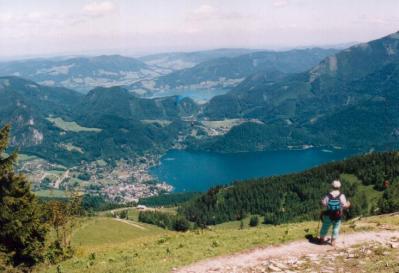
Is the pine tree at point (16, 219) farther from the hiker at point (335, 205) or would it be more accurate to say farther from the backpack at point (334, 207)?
the backpack at point (334, 207)

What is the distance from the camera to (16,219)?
36.7m

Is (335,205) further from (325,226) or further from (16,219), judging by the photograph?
(16,219)

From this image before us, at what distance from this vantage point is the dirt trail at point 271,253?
78.4 ft

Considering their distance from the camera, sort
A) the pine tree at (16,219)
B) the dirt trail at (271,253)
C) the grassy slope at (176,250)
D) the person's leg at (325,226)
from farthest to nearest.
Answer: the pine tree at (16,219), the person's leg at (325,226), the grassy slope at (176,250), the dirt trail at (271,253)

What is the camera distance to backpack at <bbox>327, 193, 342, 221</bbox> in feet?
81.5

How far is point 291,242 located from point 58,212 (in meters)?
28.2

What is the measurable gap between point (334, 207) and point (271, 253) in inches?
174

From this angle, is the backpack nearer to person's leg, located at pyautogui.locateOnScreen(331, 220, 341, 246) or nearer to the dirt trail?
person's leg, located at pyautogui.locateOnScreen(331, 220, 341, 246)

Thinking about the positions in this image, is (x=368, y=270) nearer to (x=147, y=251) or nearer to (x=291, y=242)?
(x=291, y=242)

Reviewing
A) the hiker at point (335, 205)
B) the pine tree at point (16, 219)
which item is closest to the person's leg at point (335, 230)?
the hiker at point (335, 205)

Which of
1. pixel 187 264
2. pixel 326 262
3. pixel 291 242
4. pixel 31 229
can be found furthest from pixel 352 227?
pixel 31 229

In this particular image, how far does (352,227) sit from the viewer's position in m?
29.8

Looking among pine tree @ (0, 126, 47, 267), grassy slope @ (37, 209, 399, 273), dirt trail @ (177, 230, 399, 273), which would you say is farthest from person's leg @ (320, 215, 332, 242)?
pine tree @ (0, 126, 47, 267)

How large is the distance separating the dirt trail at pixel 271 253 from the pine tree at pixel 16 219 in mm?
18877
